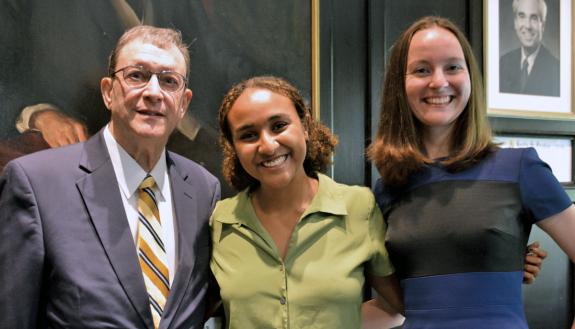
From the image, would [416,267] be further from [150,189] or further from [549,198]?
[150,189]

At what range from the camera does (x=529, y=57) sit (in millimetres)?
2650

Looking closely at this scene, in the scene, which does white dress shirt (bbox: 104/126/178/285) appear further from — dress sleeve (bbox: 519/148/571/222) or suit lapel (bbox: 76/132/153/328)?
dress sleeve (bbox: 519/148/571/222)

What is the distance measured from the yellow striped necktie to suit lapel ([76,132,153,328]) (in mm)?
46

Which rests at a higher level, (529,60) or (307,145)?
(529,60)

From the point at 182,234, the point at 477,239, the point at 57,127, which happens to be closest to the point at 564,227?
the point at 477,239

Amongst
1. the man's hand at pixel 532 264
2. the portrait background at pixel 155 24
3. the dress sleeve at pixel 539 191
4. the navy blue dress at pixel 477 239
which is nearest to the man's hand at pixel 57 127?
the portrait background at pixel 155 24

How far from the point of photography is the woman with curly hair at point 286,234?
4.90ft

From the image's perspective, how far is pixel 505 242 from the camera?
1.49 meters

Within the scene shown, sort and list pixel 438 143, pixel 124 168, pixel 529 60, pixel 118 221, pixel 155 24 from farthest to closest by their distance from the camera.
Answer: pixel 529 60, pixel 155 24, pixel 438 143, pixel 124 168, pixel 118 221

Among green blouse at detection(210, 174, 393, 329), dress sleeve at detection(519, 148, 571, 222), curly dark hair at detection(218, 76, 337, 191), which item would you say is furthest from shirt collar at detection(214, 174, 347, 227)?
dress sleeve at detection(519, 148, 571, 222)

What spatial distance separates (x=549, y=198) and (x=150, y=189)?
1154 mm

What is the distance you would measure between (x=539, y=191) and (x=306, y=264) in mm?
683

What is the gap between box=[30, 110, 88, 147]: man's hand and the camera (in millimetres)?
1764

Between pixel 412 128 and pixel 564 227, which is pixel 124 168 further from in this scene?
pixel 564 227
